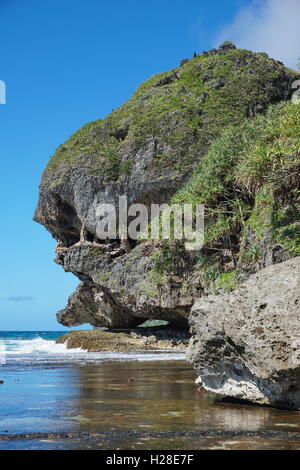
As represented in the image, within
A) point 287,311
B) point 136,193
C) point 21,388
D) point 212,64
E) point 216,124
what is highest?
point 212,64

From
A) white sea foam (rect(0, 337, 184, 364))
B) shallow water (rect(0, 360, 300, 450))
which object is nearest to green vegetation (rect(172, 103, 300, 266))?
white sea foam (rect(0, 337, 184, 364))

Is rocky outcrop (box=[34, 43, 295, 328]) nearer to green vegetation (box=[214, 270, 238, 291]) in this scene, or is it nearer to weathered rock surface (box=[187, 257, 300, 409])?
green vegetation (box=[214, 270, 238, 291])

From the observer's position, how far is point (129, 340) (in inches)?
1314

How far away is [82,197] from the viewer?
38219 mm

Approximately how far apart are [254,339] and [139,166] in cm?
2965

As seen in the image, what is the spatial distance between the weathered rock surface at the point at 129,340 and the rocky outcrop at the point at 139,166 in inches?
56.8

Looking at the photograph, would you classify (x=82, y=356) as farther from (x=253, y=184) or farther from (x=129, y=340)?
(x=253, y=184)

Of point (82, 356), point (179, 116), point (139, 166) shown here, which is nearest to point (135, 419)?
point (82, 356)

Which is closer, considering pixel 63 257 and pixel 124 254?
pixel 124 254

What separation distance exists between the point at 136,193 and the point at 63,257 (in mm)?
9270

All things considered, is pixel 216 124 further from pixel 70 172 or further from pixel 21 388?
pixel 21 388

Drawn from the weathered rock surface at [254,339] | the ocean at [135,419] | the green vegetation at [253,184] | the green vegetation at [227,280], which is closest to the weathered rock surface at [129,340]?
the green vegetation at [227,280]

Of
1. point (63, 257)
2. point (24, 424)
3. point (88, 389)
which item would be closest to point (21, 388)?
point (88, 389)
